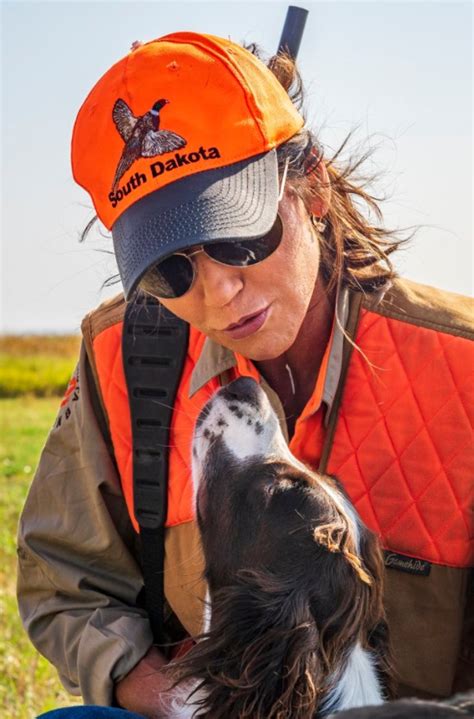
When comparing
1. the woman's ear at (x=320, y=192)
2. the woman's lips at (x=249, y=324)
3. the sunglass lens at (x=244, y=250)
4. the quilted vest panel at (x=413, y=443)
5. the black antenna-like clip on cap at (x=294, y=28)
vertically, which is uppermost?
the black antenna-like clip on cap at (x=294, y=28)

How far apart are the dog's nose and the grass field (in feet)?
5.85

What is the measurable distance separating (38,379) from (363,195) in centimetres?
1484

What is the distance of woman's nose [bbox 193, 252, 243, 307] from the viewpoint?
3162 mm

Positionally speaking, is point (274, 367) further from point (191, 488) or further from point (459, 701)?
point (459, 701)

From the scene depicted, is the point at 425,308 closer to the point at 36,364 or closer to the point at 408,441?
the point at 408,441

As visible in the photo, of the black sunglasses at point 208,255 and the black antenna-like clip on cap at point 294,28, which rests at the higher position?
the black antenna-like clip on cap at point 294,28

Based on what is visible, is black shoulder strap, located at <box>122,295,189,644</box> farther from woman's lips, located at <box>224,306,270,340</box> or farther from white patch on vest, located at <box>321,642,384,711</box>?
white patch on vest, located at <box>321,642,384,711</box>

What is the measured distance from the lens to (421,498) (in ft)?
11.6

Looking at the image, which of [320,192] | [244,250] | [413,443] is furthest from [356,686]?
[320,192]

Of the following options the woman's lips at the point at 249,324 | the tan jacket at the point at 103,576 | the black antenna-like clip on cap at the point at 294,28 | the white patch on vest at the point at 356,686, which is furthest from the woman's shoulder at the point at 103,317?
the white patch on vest at the point at 356,686

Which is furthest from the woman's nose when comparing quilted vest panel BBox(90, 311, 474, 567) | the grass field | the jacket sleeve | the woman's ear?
the grass field

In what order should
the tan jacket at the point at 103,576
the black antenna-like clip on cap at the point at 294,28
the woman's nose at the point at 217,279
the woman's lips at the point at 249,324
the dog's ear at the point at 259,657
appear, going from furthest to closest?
the black antenna-like clip on cap at the point at 294,28
the tan jacket at the point at 103,576
the woman's lips at the point at 249,324
the woman's nose at the point at 217,279
the dog's ear at the point at 259,657

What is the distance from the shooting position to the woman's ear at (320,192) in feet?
11.3

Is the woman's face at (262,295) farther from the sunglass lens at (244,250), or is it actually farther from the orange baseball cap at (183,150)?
the orange baseball cap at (183,150)
